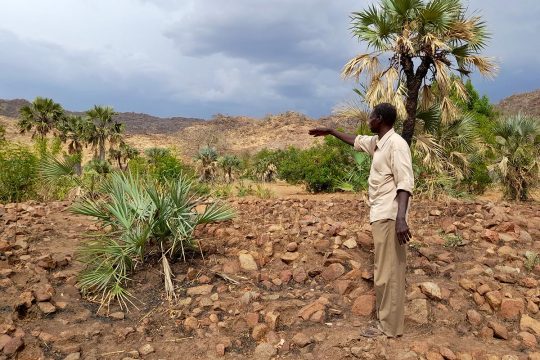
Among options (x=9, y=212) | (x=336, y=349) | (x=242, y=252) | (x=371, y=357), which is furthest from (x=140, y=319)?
(x=9, y=212)

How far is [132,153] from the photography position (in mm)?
38250

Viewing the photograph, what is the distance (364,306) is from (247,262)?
1.38 m

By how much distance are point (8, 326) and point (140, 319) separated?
39.9 inches

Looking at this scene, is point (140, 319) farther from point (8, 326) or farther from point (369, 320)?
point (369, 320)

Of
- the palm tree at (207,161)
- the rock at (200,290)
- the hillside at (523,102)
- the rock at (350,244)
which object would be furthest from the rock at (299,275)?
the hillside at (523,102)

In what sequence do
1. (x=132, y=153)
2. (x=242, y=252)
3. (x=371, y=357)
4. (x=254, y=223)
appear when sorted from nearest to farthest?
(x=371, y=357) → (x=242, y=252) → (x=254, y=223) → (x=132, y=153)

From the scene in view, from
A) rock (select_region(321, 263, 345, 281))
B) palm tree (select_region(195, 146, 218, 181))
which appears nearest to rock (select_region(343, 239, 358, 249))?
rock (select_region(321, 263, 345, 281))

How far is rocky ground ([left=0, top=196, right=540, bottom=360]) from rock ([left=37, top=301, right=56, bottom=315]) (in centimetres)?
2

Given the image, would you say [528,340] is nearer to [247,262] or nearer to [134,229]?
[247,262]

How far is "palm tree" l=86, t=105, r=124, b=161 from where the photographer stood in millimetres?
35094

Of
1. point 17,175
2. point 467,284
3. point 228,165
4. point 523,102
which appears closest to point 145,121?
point 523,102

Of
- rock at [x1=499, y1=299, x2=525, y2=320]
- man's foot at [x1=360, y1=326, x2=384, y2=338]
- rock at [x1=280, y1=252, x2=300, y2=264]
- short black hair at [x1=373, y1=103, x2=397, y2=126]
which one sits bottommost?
man's foot at [x1=360, y1=326, x2=384, y2=338]

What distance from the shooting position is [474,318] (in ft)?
13.4

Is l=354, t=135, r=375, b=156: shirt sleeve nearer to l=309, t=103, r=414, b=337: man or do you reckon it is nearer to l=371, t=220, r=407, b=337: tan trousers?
l=309, t=103, r=414, b=337: man
